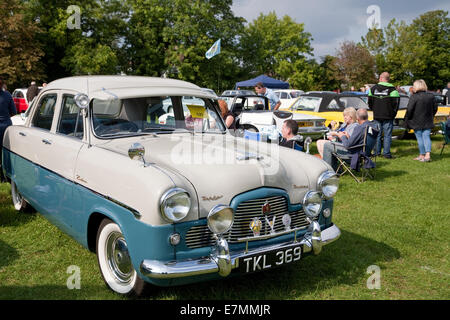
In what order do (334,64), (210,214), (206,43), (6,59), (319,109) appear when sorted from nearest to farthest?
(210,214)
(319,109)
(6,59)
(206,43)
(334,64)

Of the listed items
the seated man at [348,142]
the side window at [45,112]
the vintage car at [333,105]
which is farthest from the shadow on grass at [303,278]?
the vintage car at [333,105]

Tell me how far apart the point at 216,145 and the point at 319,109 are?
28.6 ft

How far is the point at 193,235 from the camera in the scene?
3.11 meters

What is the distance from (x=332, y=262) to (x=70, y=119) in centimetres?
311

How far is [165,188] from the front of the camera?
2.96 meters

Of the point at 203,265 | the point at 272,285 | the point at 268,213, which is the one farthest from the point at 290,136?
the point at 203,265

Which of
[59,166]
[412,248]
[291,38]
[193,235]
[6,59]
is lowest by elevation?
[412,248]

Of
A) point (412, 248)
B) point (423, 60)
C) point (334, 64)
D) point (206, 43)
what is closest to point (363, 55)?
point (334, 64)

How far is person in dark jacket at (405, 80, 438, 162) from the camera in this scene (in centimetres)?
1027

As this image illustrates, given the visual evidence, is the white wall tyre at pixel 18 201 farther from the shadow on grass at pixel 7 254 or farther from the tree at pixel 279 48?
the tree at pixel 279 48

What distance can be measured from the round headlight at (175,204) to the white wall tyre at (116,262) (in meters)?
0.60

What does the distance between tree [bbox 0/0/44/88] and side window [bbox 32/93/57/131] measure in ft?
80.6
